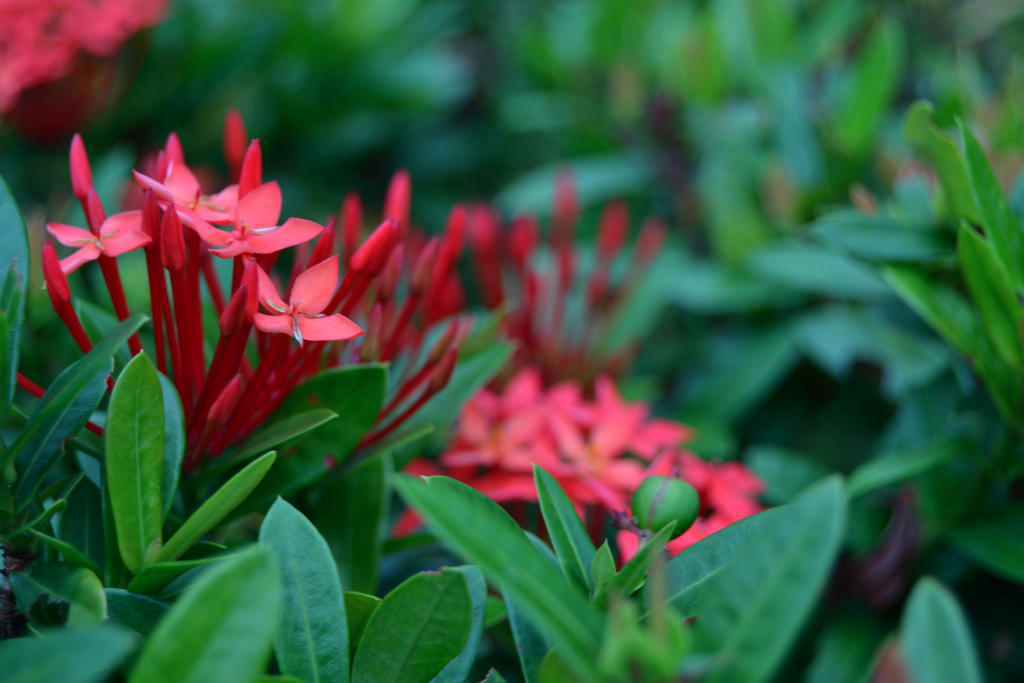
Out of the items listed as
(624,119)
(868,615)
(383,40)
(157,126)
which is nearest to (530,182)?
(624,119)

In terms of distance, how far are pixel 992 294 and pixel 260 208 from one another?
55 cm

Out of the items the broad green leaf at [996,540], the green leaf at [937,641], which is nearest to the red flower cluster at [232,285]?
the green leaf at [937,641]

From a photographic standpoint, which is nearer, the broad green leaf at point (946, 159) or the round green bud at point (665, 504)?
the round green bud at point (665, 504)

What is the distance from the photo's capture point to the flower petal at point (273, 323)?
1.68 feet

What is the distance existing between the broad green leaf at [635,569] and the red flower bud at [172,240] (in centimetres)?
33

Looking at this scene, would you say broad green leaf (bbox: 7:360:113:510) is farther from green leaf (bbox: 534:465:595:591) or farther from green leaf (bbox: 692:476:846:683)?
green leaf (bbox: 692:476:846:683)

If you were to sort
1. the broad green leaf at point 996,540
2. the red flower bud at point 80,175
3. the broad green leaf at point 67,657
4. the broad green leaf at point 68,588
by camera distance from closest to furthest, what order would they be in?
the broad green leaf at point 67,657
the broad green leaf at point 68,588
the red flower bud at point 80,175
the broad green leaf at point 996,540

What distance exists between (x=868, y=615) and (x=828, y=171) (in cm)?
67

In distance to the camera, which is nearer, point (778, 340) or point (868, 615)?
point (868, 615)

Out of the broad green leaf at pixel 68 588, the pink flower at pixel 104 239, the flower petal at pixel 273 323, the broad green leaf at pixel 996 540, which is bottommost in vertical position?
the broad green leaf at pixel 996 540

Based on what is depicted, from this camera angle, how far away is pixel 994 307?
2.09 ft

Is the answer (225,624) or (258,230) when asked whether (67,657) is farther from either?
(258,230)

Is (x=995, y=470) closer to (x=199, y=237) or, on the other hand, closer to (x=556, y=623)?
(x=556, y=623)

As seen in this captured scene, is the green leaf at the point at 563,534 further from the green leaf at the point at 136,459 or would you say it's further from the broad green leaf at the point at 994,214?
the broad green leaf at the point at 994,214
